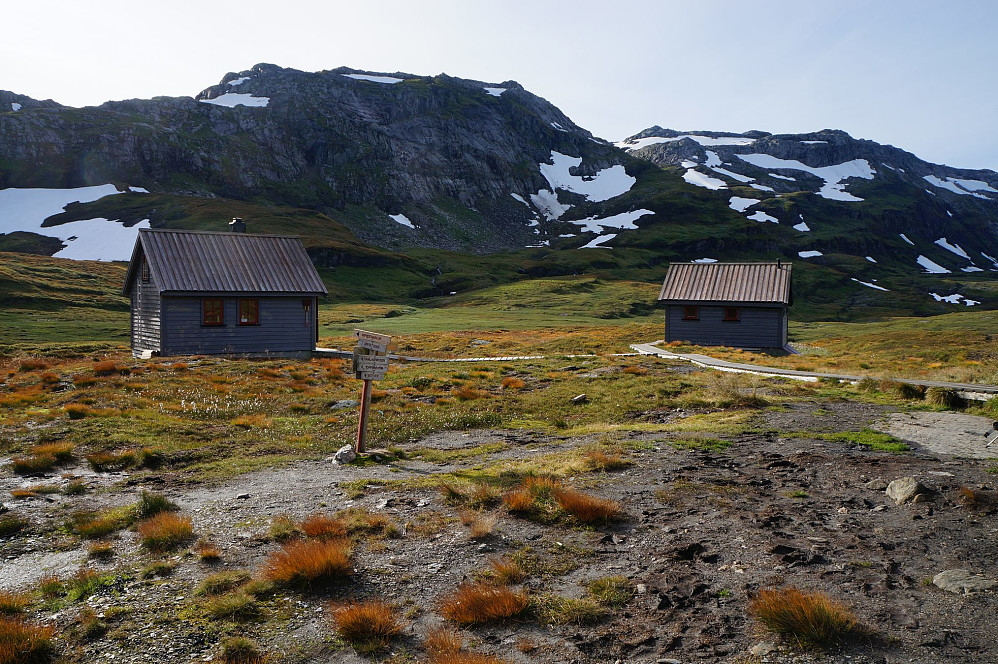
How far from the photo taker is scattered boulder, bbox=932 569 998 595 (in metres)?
6.40

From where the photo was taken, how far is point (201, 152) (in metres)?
188

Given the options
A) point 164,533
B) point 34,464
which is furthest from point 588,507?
point 34,464

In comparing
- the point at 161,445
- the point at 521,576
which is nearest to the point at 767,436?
the point at 521,576

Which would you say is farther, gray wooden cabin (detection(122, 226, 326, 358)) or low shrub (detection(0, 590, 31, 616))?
gray wooden cabin (detection(122, 226, 326, 358))

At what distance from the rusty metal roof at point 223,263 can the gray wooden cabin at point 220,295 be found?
53 mm

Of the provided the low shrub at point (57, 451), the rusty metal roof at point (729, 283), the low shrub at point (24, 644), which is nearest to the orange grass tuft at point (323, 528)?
the low shrub at point (24, 644)

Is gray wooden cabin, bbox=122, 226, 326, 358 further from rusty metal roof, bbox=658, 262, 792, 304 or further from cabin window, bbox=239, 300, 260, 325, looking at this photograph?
rusty metal roof, bbox=658, 262, 792, 304

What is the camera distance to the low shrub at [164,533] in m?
8.59

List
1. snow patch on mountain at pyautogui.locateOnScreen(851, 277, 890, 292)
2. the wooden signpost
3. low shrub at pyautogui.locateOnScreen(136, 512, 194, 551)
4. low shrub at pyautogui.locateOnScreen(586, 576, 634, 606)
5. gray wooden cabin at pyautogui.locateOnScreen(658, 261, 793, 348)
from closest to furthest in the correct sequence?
low shrub at pyautogui.locateOnScreen(586, 576, 634, 606) → low shrub at pyautogui.locateOnScreen(136, 512, 194, 551) → the wooden signpost → gray wooden cabin at pyautogui.locateOnScreen(658, 261, 793, 348) → snow patch on mountain at pyautogui.locateOnScreen(851, 277, 890, 292)

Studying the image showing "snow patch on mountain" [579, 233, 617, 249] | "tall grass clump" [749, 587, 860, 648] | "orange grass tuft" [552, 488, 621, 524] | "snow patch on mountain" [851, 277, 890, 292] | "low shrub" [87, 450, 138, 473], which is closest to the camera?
"tall grass clump" [749, 587, 860, 648]

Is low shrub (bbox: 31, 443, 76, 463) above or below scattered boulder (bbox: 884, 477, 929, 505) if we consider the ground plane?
below

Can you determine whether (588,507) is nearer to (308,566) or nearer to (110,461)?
(308,566)

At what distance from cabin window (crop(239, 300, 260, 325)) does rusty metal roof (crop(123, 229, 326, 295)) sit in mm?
1114

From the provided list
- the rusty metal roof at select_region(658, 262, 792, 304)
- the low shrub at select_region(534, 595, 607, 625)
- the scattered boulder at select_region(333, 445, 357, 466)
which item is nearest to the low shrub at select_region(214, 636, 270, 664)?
the low shrub at select_region(534, 595, 607, 625)
